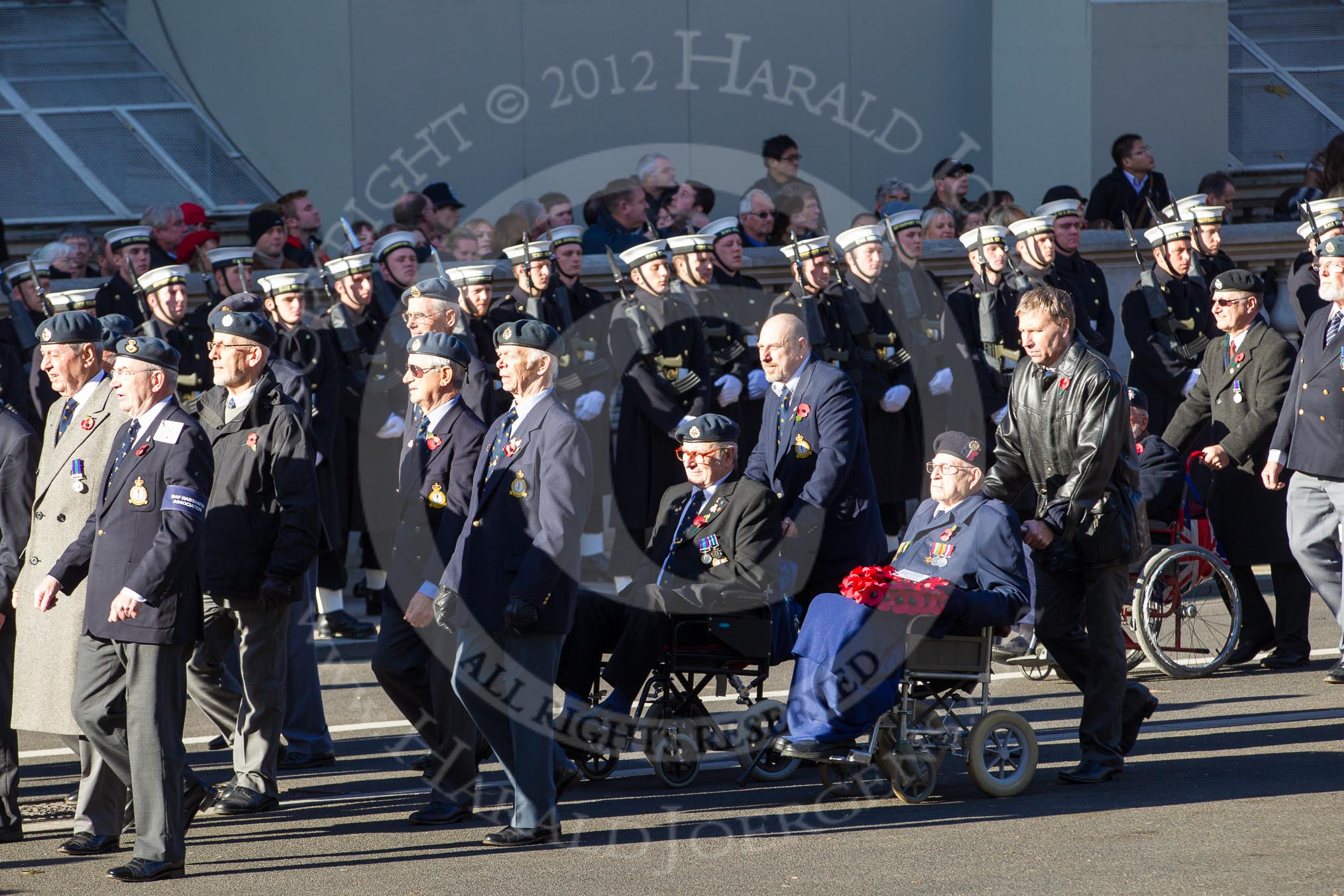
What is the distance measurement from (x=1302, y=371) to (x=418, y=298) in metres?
4.11

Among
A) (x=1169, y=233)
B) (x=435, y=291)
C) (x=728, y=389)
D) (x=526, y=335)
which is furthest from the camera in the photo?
(x=1169, y=233)

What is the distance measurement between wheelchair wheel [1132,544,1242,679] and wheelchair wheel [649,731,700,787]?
8.88 ft

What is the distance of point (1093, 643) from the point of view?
24.2 feet

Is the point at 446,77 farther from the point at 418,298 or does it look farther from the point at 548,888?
the point at 548,888

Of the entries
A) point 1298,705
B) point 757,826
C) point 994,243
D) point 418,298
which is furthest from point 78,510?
point 994,243

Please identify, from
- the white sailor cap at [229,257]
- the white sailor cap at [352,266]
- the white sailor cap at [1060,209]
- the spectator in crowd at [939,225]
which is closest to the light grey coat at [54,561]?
the white sailor cap at [352,266]

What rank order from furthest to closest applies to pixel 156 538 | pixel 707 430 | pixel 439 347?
pixel 707 430, pixel 439 347, pixel 156 538

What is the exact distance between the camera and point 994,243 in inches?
484

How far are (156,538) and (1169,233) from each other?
7.92 meters

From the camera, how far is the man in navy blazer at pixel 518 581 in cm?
649

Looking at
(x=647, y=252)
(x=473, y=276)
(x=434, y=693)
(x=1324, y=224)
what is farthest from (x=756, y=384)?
(x=434, y=693)

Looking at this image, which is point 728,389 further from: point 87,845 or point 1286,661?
point 87,845

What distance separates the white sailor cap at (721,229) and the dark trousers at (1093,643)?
5089 millimetres

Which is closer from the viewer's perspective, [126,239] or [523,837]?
[523,837]
